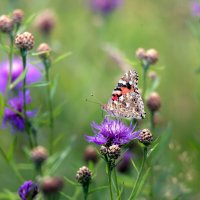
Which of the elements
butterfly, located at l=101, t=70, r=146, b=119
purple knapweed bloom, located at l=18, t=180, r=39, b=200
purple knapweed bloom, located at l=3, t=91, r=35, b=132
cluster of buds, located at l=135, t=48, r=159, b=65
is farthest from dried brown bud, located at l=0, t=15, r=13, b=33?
purple knapweed bloom, located at l=18, t=180, r=39, b=200

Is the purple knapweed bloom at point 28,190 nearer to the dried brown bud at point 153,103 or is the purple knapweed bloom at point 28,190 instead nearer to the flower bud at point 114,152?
the flower bud at point 114,152

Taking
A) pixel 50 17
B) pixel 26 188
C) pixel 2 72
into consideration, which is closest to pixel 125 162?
pixel 2 72

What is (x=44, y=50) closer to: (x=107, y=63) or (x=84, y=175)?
(x=84, y=175)

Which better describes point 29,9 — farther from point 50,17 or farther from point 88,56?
point 50,17

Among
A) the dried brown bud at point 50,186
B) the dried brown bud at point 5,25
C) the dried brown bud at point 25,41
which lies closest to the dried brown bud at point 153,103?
the dried brown bud at point 25,41

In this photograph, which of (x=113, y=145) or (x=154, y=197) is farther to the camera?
(x=154, y=197)

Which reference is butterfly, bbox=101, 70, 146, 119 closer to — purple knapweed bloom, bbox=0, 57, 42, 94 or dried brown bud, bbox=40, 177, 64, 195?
dried brown bud, bbox=40, 177, 64, 195

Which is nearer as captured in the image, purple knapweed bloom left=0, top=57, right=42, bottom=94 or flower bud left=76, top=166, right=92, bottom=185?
flower bud left=76, top=166, right=92, bottom=185
